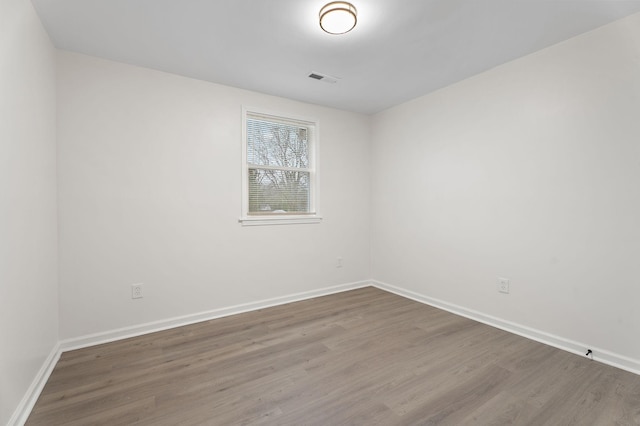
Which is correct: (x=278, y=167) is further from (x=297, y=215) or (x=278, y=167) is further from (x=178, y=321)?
(x=178, y=321)

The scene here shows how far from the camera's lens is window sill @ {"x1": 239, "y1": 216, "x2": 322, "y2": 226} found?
331 centimetres

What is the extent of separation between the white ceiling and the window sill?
4.78ft

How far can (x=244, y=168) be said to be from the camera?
3.30m

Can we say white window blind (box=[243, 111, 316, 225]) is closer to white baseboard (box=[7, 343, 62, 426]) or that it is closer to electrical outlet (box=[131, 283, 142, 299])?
electrical outlet (box=[131, 283, 142, 299])

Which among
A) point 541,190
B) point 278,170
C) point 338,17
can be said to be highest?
point 338,17

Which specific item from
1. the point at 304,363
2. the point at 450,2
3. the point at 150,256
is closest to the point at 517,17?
the point at 450,2

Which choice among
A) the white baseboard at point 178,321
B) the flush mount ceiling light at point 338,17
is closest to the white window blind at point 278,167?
the white baseboard at point 178,321

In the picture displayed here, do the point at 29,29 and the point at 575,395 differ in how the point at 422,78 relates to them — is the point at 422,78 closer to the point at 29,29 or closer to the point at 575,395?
the point at 575,395

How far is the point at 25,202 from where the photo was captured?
177 centimetres

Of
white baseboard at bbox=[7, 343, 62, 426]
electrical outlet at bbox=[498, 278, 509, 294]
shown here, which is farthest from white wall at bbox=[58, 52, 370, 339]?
electrical outlet at bbox=[498, 278, 509, 294]

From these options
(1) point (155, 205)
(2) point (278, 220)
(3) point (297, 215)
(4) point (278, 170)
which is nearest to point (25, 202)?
(1) point (155, 205)

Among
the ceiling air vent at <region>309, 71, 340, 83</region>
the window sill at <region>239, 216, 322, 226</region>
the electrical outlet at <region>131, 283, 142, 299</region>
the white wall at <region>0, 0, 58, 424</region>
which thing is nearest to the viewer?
the white wall at <region>0, 0, 58, 424</region>

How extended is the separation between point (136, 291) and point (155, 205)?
2.64 feet

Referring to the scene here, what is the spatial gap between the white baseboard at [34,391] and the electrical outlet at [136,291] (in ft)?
1.97
